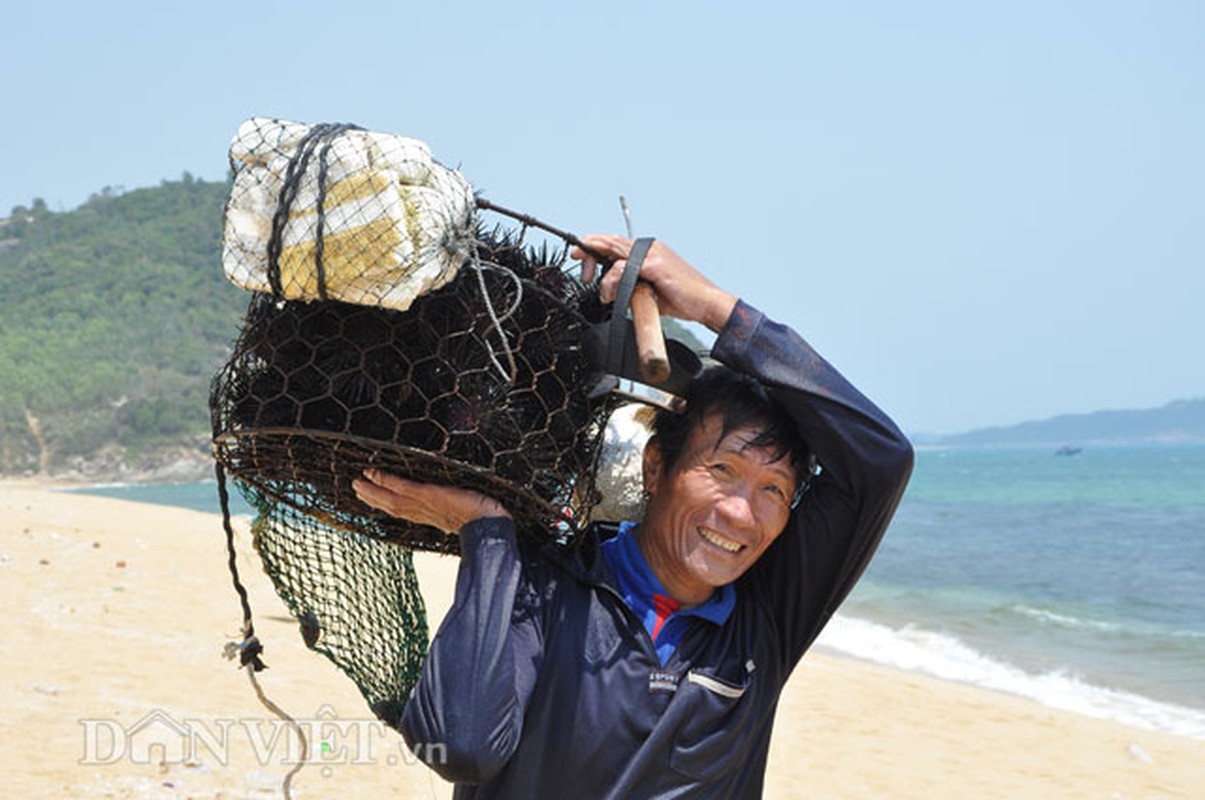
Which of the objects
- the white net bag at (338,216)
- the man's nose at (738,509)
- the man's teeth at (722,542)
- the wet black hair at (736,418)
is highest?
the white net bag at (338,216)

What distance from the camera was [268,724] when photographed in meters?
6.57

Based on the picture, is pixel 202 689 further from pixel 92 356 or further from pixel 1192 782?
pixel 92 356

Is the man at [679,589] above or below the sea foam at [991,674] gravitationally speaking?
above

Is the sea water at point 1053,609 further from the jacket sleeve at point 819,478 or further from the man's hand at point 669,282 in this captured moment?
the man's hand at point 669,282

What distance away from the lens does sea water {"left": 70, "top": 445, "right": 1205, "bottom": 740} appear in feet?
36.5

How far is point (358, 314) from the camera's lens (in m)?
1.92

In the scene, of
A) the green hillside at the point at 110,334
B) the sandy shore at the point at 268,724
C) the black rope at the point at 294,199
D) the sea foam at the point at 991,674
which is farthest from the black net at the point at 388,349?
the green hillside at the point at 110,334

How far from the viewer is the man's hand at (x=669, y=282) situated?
2.00 metres

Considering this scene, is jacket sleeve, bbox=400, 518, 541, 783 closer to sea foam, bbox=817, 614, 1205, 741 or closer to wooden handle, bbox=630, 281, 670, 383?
wooden handle, bbox=630, 281, 670, 383

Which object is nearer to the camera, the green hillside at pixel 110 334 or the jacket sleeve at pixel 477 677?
the jacket sleeve at pixel 477 677

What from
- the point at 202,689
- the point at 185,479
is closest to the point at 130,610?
the point at 202,689

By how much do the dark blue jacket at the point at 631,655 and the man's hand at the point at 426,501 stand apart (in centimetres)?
3

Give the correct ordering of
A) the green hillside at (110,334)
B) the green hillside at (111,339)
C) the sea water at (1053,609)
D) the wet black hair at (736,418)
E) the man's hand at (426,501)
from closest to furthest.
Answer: the man's hand at (426,501), the wet black hair at (736,418), the sea water at (1053,609), the green hillside at (111,339), the green hillside at (110,334)

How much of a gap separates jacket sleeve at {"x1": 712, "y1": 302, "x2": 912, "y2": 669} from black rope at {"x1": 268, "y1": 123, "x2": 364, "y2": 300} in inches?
25.3
